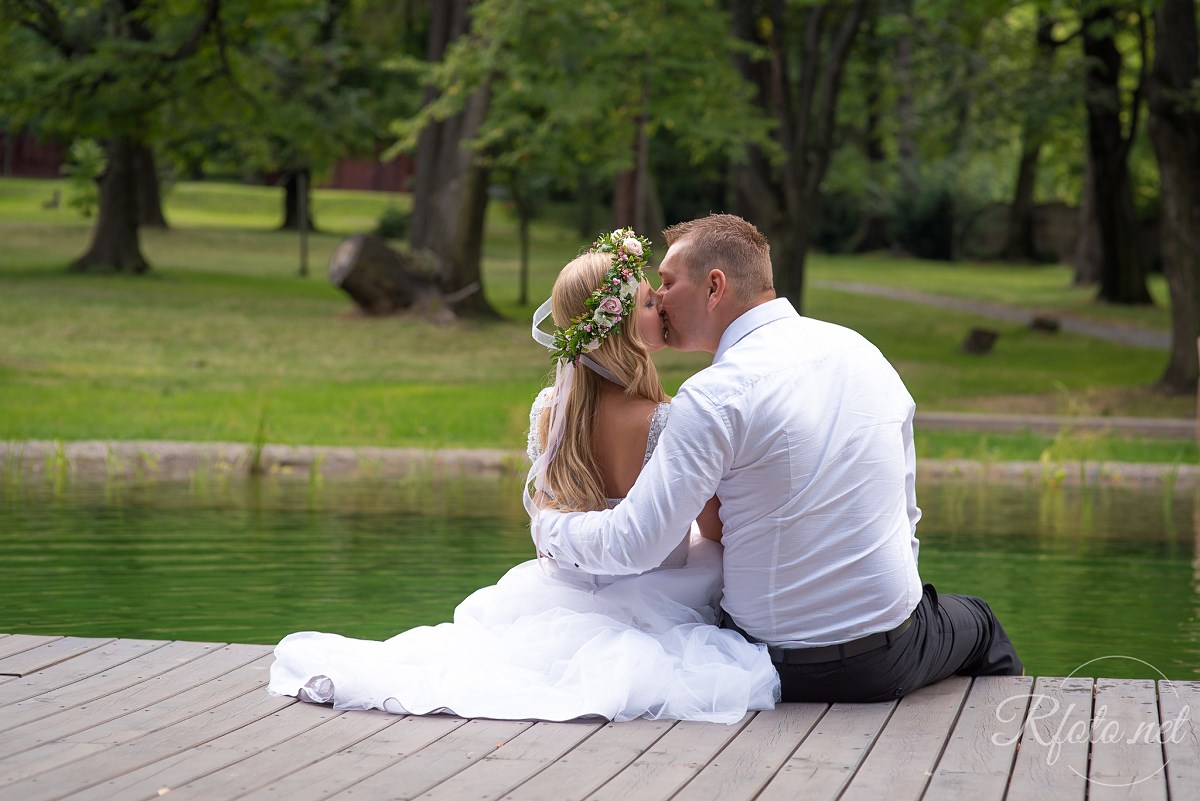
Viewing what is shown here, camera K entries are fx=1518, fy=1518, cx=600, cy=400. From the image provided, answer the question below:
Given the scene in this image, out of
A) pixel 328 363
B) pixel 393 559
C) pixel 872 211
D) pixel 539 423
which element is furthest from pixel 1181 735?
pixel 872 211

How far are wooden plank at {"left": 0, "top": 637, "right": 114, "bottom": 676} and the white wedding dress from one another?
0.83m

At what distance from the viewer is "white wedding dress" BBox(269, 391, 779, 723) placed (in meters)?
4.39

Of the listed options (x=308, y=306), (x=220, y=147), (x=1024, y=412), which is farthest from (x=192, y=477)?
(x=220, y=147)

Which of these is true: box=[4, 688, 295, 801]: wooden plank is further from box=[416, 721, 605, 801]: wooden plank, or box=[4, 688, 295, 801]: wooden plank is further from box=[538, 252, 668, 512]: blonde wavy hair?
box=[538, 252, 668, 512]: blonde wavy hair

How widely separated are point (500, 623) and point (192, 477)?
6.85 m

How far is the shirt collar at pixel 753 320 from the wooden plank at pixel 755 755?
105 cm

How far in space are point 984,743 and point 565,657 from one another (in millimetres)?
1250

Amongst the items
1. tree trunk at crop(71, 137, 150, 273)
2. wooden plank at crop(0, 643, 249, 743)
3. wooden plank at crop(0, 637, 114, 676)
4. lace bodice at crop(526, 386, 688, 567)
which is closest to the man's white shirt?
lace bodice at crop(526, 386, 688, 567)

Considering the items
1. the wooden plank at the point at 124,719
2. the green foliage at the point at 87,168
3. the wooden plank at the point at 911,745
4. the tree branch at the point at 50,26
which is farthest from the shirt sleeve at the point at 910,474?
the green foliage at the point at 87,168

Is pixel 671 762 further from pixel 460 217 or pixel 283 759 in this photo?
pixel 460 217

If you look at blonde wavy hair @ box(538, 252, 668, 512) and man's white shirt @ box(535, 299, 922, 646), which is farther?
blonde wavy hair @ box(538, 252, 668, 512)

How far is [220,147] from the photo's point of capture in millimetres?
46062

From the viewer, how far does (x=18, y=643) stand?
17.3ft

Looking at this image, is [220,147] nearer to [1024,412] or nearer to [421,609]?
[1024,412]
